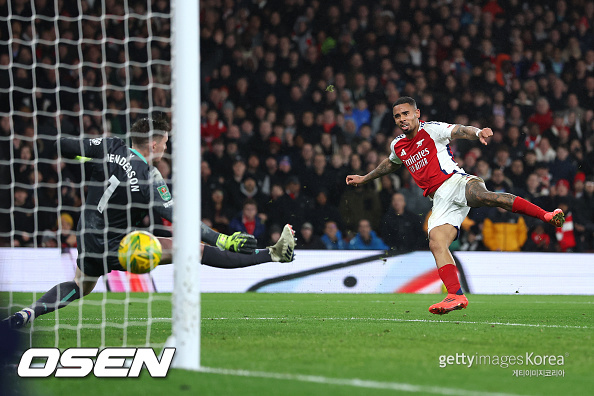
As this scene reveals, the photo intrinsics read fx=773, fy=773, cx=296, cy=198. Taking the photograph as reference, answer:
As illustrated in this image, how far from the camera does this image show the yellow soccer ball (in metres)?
5.08

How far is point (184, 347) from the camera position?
404cm

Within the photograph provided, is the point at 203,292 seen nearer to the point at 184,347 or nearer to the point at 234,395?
the point at 184,347

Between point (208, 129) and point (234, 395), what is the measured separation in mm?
9942

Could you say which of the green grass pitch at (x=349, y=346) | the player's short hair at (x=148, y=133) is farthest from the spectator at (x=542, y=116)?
the player's short hair at (x=148, y=133)

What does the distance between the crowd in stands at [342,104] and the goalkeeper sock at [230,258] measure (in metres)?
5.25

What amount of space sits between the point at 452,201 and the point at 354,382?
13.1 ft

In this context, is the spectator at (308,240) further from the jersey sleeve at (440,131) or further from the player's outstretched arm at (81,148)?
the player's outstretched arm at (81,148)

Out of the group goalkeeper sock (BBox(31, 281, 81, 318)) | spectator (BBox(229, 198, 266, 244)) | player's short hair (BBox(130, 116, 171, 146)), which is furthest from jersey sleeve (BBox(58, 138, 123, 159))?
spectator (BBox(229, 198, 266, 244))

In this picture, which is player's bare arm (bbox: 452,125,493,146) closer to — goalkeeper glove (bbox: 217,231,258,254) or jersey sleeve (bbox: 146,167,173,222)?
goalkeeper glove (bbox: 217,231,258,254)

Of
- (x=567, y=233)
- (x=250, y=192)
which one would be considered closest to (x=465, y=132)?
(x=250, y=192)

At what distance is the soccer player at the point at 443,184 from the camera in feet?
23.3

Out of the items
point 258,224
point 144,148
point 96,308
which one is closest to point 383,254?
point 258,224

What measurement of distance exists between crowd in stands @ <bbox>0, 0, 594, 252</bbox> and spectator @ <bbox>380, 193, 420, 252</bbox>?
1.0 inches

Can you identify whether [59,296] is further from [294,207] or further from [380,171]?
[294,207]
